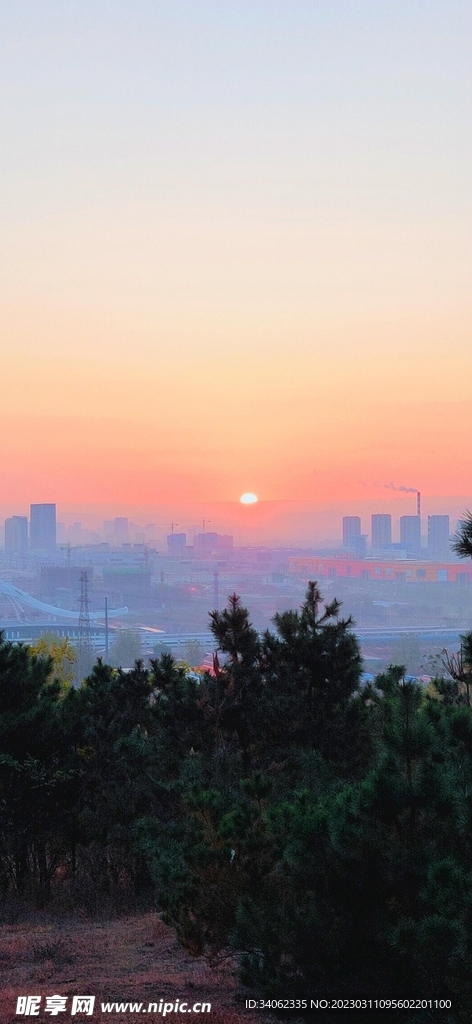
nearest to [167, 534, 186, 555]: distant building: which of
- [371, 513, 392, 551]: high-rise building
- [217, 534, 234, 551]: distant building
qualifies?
[217, 534, 234, 551]: distant building

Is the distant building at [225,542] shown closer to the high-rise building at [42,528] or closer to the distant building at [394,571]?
the distant building at [394,571]

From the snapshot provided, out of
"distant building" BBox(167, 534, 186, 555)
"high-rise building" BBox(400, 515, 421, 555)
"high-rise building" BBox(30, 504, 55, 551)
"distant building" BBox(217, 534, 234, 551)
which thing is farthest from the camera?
"high-rise building" BBox(30, 504, 55, 551)

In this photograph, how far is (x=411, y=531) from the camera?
6078 inches

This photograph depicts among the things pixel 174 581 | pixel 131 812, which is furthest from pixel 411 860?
pixel 174 581

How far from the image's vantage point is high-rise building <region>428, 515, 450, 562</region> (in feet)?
466

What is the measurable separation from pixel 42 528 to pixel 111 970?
178972mm

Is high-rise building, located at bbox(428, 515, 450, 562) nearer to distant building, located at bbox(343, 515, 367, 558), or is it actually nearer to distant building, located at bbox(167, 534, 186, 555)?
distant building, located at bbox(343, 515, 367, 558)

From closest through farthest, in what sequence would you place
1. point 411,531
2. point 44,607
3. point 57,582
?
point 44,607 < point 57,582 < point 411,531

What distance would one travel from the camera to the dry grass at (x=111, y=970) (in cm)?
671

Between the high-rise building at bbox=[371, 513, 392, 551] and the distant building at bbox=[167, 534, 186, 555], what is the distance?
34.4m

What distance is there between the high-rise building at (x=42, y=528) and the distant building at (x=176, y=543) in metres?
23.0

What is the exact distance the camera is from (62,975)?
7.61m

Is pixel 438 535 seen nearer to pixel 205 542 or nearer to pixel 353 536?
pixel 353 536

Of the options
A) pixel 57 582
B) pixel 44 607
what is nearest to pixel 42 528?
pixel 57 582
